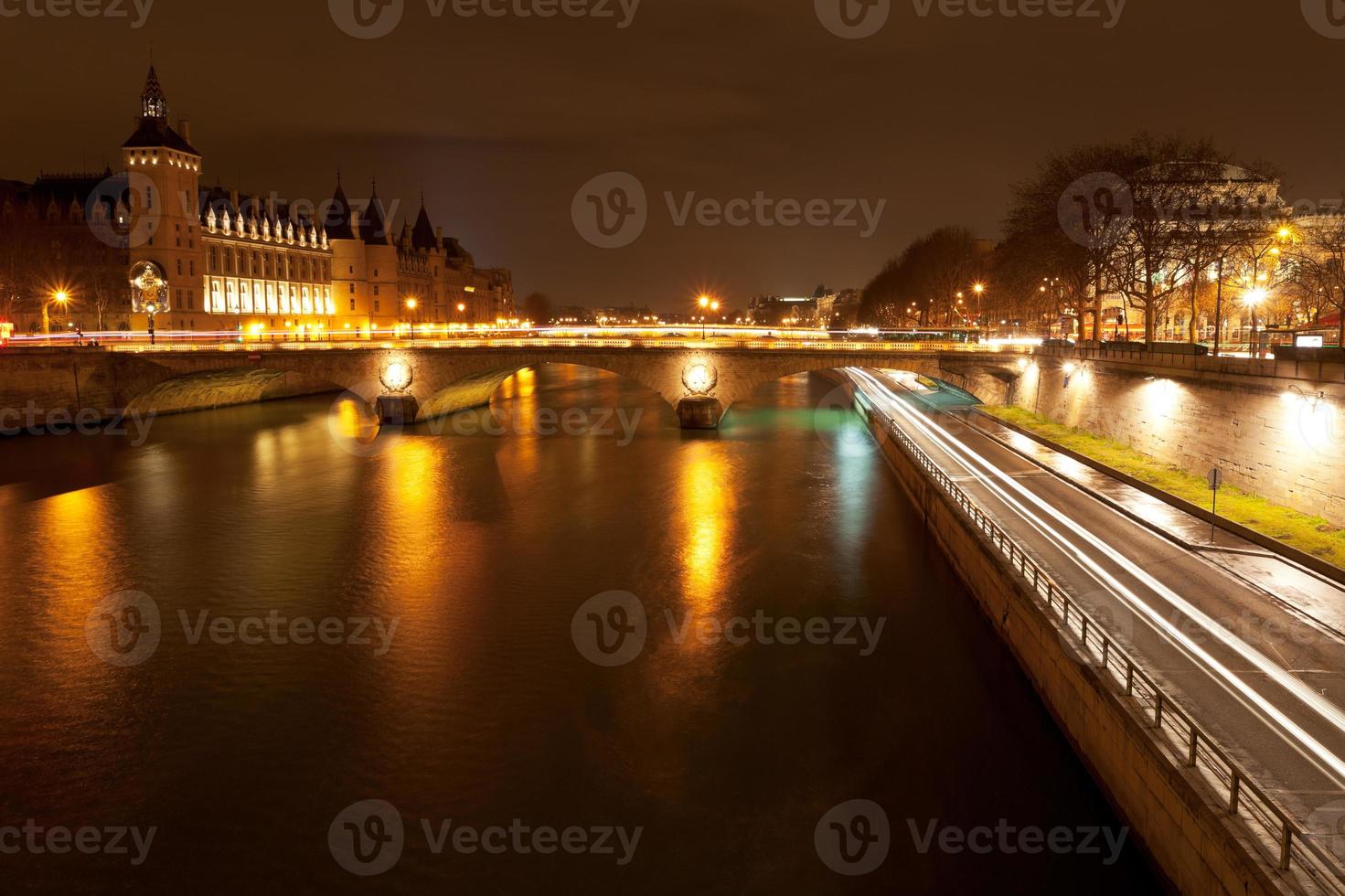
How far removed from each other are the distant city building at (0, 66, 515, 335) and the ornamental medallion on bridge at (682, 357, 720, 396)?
30.0 m

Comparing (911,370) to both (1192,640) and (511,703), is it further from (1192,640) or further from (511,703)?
(511,703)

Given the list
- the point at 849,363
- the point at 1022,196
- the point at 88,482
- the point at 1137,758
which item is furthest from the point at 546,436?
the point at 1137,758

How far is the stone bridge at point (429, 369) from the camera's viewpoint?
5484cm

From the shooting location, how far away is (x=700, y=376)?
189 ft

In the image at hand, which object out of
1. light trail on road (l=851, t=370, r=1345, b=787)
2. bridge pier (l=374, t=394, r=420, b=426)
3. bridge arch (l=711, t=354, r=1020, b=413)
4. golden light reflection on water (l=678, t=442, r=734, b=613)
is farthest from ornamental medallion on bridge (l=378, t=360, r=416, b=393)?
light trail on road (l=851, t=370, r=1345, b=787)

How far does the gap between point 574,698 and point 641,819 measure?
452 cm

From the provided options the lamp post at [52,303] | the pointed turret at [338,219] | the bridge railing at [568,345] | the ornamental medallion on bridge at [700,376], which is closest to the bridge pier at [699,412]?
the ornamental medallion on bridge at [700,376]

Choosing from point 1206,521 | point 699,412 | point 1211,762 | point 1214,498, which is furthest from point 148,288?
point 1211,762

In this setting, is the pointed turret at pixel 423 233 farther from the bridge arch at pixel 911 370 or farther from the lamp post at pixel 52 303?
the bridge arch at pixel 911 370

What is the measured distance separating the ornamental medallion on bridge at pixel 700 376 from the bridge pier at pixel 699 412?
52cm

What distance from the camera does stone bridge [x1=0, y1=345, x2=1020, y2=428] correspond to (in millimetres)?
54844

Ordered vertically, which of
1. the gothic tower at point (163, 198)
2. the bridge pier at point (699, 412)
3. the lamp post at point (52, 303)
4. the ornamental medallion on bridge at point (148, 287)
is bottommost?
the bridge pier at point (699, 412)

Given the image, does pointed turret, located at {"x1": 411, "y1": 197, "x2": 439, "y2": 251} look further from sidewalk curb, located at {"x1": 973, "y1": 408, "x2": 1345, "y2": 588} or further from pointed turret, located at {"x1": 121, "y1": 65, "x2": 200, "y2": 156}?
sidewalk curb, located at {"x1": 973, "y1": 408, "x2": 1345, "y2": 588}

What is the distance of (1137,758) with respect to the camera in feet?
40.9
